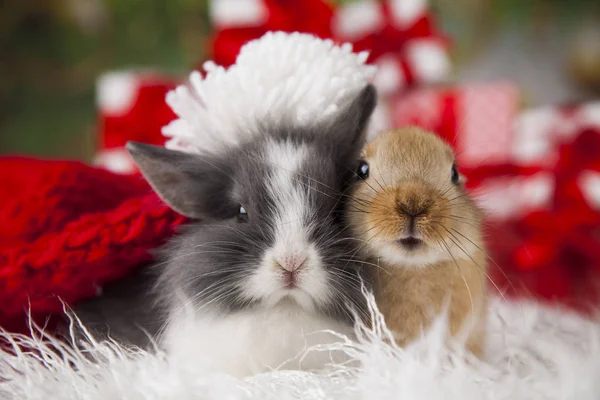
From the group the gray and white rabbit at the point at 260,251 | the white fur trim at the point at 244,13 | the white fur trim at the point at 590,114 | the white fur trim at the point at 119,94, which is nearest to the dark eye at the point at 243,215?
the gray and white rabbit at the point at 260,251

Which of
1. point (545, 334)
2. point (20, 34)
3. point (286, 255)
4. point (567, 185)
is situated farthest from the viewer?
point (20, 34)

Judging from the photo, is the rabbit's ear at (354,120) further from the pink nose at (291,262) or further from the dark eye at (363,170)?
the pink nose at (291,262)

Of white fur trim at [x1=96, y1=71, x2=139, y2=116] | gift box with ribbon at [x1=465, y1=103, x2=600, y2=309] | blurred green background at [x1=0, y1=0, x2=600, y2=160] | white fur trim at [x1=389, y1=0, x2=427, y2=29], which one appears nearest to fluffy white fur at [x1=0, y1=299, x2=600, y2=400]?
gift box with ribbon at [x1=465, y1=103, x2=600, y2=309]

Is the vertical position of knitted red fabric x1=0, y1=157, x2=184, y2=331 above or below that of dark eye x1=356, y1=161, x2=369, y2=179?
below

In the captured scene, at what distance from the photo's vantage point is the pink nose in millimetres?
440

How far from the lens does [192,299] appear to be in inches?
18.7

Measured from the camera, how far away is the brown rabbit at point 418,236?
1.51 feet

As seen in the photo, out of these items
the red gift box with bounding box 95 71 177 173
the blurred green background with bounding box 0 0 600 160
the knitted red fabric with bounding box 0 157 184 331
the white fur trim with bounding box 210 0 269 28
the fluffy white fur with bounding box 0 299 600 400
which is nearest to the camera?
the fluffy white fur with bounding box 0 299 600 400

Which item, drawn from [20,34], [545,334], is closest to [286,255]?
[545,334]

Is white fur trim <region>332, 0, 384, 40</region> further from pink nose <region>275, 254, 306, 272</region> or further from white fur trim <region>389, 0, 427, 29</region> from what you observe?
pink nose <region>275, 254, 306, 272</region>

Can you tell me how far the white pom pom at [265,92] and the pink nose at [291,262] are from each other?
0.48 ft

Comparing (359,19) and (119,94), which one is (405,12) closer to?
(359,19)

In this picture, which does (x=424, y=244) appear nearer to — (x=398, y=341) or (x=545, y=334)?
(x=398, y=341)

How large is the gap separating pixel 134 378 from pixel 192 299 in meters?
0.08
